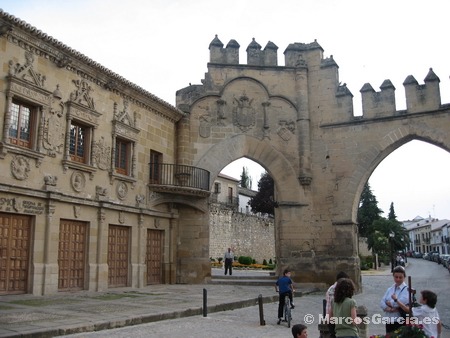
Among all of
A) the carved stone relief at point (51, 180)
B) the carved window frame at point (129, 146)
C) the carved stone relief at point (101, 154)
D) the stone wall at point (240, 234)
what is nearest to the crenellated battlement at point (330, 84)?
the carved window frame at point (129, 146)

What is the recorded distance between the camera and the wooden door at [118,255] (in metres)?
15.1

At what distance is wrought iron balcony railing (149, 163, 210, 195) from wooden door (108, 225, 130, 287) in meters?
2.22

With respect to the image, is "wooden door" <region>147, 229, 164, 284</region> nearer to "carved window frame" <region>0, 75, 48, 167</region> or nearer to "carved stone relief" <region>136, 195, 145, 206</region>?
"carved stone relief" <region>136, 195, 145, 206</region>

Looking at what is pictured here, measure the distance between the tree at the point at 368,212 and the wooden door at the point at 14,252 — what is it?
144 ft

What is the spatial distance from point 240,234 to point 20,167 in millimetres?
27709

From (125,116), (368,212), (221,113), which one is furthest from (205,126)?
(368,212)

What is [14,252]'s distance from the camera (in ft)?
38.6

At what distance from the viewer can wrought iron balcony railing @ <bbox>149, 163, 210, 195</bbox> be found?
1739 cm

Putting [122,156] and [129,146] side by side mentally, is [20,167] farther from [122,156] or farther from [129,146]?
[129,146]

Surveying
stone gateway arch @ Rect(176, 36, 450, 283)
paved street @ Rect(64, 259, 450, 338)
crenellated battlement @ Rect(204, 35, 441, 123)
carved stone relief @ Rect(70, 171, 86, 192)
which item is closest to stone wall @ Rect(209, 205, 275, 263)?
stone gateway arch @ Rect(176, 36, 450, 283)

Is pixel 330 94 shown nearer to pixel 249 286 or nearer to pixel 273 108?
pixel 273 108

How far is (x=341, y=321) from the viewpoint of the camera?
202 inches

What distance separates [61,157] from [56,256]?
2.73 meters

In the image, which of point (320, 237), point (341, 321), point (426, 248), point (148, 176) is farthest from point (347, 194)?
point (426, 248)
